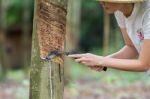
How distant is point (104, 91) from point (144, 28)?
4686mm

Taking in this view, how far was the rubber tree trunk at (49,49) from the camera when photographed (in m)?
4.69

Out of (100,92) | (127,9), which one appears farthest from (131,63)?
(100,92)

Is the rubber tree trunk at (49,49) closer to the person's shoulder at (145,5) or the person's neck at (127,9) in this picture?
the person's neck at (127,9)

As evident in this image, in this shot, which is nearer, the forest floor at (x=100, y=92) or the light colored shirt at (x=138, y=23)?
the light colored shirt at (x=138, y=23)

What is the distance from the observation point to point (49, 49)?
4711mm

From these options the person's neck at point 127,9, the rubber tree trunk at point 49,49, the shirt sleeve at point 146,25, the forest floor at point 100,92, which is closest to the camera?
the shirt sleeve at point 146,25

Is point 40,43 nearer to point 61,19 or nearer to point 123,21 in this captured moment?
point 61,19

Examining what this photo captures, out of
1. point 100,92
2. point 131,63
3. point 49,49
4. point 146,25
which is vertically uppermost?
point 146,25

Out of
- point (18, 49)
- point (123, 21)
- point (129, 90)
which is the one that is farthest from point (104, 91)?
point (18, 49)

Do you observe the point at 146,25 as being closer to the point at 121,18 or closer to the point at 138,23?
the point at 138,23

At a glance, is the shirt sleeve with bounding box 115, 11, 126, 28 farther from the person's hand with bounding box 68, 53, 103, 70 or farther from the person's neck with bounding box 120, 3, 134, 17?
the person's hand with bounding box 68, 53, 103, 70

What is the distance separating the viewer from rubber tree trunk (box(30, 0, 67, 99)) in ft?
15.4

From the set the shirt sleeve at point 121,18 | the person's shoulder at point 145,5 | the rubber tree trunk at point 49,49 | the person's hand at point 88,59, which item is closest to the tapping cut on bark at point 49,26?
the rubber tree trunk at point 49,49

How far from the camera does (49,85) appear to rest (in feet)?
15.4
